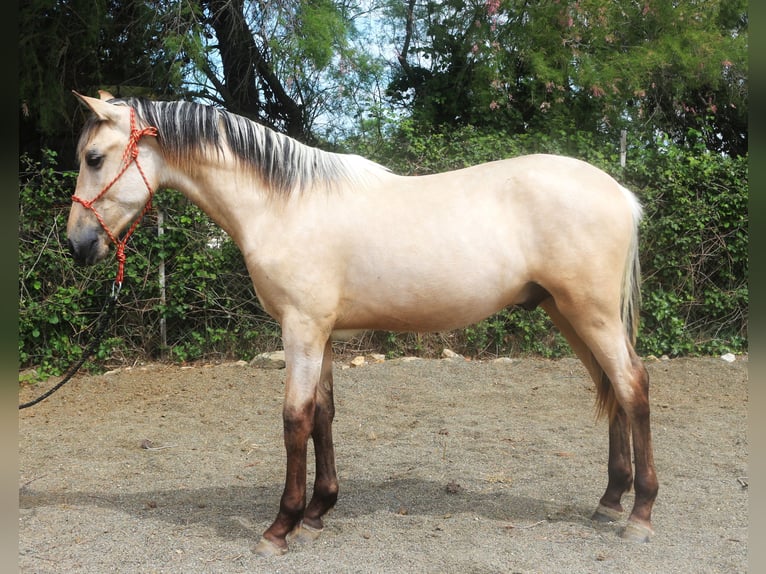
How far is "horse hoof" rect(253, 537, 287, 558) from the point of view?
293 centimetres

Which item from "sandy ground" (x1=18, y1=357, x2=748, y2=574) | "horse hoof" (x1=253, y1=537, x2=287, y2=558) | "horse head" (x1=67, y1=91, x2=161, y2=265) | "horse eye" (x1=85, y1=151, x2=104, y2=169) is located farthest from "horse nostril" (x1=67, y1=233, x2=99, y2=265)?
"horse hoof" (x1=253, y1=537, x2=287, y2=558)

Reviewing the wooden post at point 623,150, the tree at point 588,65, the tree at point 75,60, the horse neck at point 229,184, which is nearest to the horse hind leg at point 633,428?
the horse neck at point 229,184

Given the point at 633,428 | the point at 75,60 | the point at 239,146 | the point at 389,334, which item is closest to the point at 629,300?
the point at 633,428

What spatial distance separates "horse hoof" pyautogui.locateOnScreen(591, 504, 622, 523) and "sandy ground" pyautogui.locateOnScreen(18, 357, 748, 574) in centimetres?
6

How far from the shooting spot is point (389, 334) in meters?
7.32

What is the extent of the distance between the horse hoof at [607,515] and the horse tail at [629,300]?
47 cm

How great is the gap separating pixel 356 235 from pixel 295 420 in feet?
3.05

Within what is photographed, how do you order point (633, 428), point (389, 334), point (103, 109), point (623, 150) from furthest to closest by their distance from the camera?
1. point (623, 150)
2. point (389, 334)
3. point (633, 428)
4. point (103, 109)

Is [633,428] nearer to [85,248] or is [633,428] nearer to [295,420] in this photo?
A: [295,420]

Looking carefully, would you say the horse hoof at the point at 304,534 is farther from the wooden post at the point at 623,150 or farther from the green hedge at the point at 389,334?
the wooden post at the point at 623,150

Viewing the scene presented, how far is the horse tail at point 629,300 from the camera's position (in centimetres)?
319

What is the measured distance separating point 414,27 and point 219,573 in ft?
31.6

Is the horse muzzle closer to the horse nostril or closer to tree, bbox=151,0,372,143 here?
the horse nostril

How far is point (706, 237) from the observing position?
Result: 7441 millimetres
